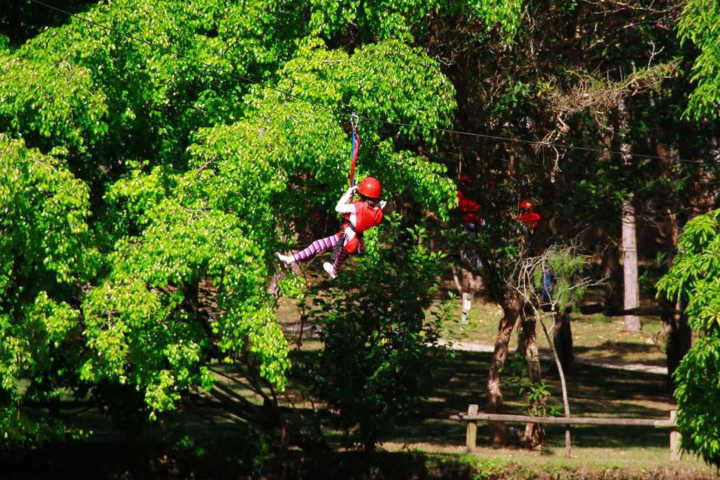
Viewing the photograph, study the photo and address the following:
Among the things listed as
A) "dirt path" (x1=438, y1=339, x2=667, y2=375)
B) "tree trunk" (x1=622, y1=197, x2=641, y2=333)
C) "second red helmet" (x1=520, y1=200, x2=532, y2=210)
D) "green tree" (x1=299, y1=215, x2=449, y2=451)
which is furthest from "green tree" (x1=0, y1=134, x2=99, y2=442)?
"tree trunk" (x1=622, y1=197, x2=641, y2=333)

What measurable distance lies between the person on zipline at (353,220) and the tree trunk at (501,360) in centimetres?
903

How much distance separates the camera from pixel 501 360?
20828mm

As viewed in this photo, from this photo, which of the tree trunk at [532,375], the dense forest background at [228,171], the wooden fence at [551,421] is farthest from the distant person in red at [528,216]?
the wooden fence at [551,421]

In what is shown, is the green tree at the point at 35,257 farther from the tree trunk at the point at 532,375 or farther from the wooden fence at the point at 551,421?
the tree trunk at the point at 532,375

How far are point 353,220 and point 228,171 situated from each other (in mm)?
1562

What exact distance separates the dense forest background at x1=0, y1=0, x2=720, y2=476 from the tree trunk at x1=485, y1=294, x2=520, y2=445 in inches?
129

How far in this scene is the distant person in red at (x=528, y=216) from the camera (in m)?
19.8

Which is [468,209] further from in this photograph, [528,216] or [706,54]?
[706,54]

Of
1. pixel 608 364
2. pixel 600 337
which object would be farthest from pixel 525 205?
pixel 600 337

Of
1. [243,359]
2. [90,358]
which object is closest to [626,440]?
[243,359]

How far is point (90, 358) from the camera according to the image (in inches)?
473

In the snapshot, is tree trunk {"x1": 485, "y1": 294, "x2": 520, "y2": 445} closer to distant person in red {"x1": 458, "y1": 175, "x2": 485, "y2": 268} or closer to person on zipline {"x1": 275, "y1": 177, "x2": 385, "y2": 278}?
distant person in red {"x1": 458, "y1": 175, "x2": 485, "y2": 268}

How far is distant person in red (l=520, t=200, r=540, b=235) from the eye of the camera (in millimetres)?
19766

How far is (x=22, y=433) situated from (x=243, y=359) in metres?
3.62
